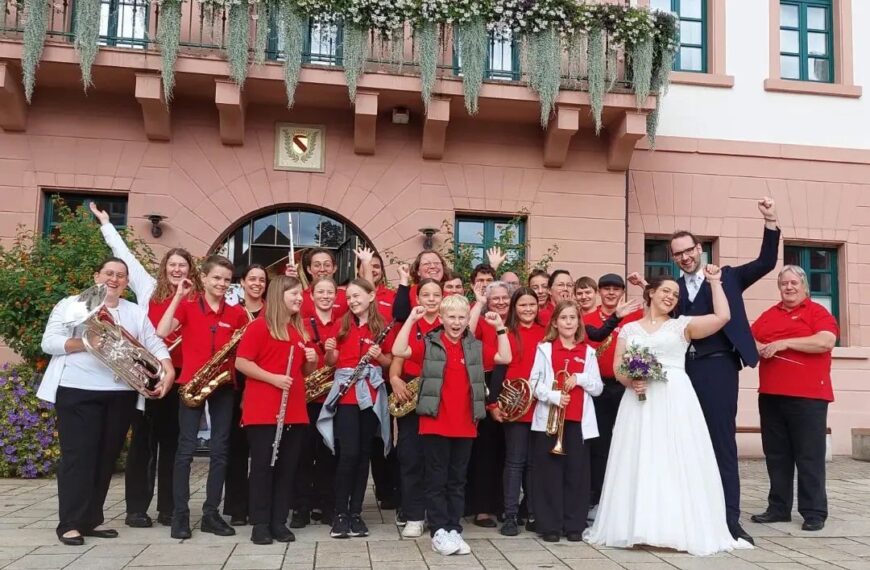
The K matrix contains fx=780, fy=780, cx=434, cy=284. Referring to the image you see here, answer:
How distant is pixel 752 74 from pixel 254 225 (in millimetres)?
7753

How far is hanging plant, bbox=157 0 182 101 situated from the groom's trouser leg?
283 inches

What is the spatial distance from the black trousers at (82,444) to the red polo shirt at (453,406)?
2.13 metres

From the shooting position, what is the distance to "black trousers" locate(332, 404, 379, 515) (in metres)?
5.54

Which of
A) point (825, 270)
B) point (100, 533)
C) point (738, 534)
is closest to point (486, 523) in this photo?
point (738, 534)

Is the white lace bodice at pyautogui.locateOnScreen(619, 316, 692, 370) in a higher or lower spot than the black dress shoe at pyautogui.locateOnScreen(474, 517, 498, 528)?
higher

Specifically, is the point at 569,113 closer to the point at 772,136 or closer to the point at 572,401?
the point at 772,136

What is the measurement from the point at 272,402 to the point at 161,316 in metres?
1.13

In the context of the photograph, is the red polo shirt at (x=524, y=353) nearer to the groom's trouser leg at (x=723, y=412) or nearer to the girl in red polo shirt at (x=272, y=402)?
the groom's trouser leg at (x=723, y=412)

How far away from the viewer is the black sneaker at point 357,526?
5.51 metres

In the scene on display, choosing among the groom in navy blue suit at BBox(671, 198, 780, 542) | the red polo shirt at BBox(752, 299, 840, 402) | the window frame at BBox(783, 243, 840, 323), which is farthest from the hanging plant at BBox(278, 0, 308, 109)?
the window frame at BBox(783, 243, 840, 323)

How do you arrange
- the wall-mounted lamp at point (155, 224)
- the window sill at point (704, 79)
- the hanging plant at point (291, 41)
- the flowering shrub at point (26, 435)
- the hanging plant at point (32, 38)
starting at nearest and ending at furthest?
the flowering shrub at point (26, 435), the hanging plant at point (32, 38), the hanging plant at point (291, 41), the wall-mounted lamp at point (155, 224), the window sill at point (704, 79)

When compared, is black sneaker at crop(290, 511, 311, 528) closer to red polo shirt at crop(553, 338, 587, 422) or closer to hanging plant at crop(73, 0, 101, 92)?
red polo shirt at crop(553, 338, 587, 422)

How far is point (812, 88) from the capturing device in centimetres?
1188

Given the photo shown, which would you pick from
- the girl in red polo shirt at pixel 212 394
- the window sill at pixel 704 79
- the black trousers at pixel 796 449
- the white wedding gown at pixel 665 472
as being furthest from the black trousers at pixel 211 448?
the window sill at pixel 704 79
